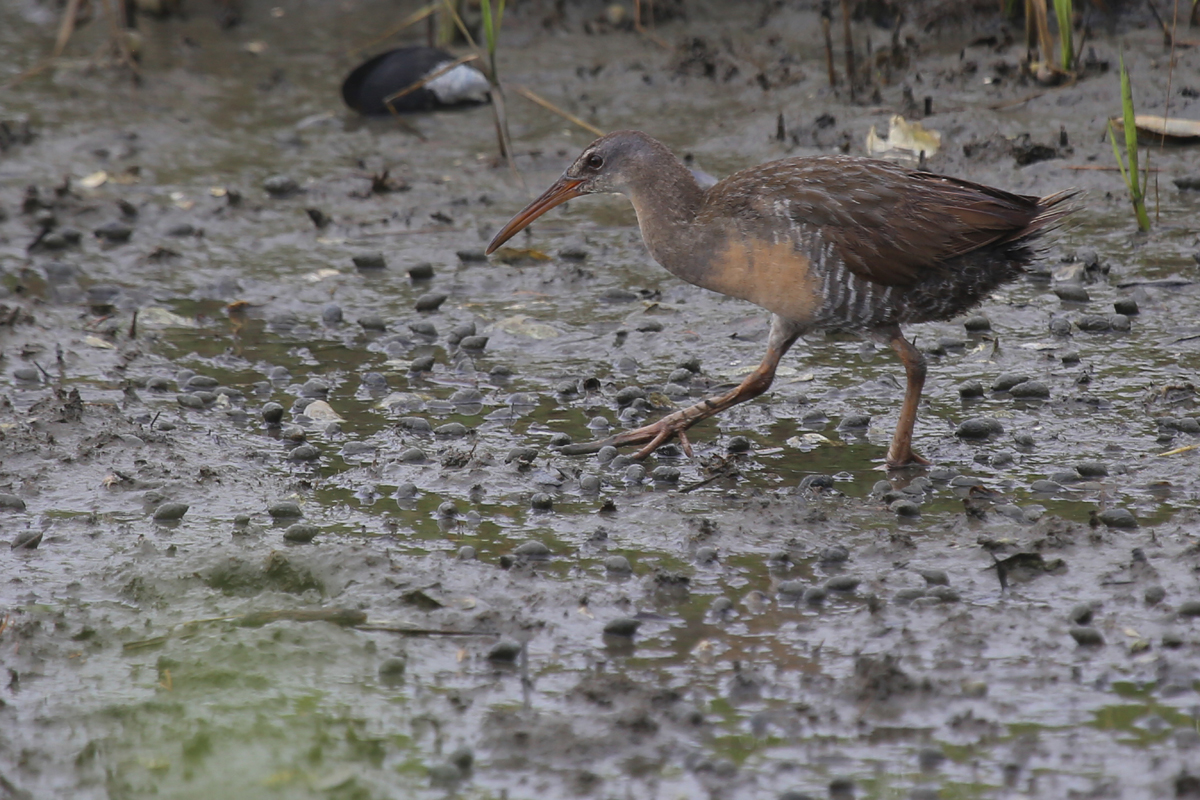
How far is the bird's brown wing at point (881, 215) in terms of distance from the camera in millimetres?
4719

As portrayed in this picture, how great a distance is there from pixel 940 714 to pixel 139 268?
17.9ft

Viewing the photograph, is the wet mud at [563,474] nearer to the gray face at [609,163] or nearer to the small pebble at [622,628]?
the small pebble at [622,628]

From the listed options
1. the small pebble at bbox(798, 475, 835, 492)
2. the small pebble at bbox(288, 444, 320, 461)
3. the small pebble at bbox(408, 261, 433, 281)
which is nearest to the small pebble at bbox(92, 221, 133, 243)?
the small pebble at bbox(408, 261, 433, 281)

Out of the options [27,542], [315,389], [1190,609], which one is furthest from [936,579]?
[27,542]

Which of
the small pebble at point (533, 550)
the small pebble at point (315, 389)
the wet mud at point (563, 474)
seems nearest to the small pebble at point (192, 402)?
the wet mud at point (563, 474)

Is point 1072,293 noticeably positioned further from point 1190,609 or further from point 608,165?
point 1190,609

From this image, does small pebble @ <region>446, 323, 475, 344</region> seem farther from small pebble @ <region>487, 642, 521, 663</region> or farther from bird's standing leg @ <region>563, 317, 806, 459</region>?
small pebble @ <region>487, 642, 521, 663</region>

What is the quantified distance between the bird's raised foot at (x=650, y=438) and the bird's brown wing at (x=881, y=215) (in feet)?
2.78

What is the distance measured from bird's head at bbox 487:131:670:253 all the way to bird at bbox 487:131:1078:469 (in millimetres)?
216

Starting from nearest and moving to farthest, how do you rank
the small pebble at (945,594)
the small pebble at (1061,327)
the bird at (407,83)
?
the small pebble at (945,594) < the small pebble at (1061,327) < the bird at (407,83)

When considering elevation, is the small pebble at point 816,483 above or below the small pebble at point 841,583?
below

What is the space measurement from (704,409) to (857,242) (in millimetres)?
953

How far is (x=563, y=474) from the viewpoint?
504 cm

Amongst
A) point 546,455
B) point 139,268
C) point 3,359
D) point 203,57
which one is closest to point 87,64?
point 203,57
